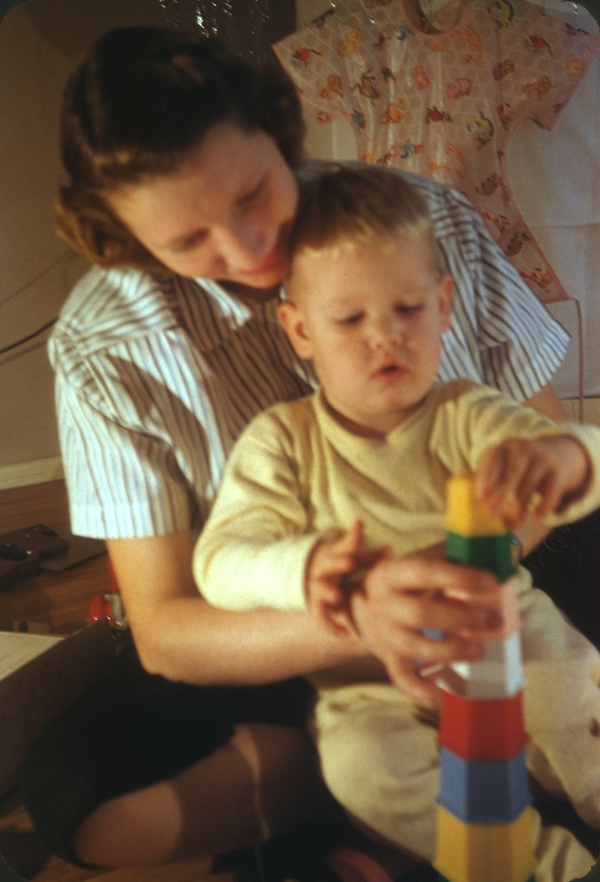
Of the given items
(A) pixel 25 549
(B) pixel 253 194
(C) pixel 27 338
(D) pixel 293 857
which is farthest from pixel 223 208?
(D) pixel 293 857

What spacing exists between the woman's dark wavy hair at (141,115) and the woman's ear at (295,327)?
0.23ft

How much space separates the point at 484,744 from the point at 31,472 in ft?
0.96

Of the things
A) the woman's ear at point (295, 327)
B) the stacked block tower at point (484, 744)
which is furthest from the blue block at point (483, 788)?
the woman's ear at point (295, 327)

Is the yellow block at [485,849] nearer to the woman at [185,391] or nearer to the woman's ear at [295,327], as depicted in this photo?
the woman at [185,391]

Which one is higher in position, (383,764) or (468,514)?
(468,514)

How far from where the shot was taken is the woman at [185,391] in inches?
13.0

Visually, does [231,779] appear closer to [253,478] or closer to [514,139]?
[253,478]

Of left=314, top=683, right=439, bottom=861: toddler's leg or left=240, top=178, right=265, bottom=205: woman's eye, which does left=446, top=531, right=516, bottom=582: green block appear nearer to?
left=314, top=683, right=439, bottom=861: toddler's leg

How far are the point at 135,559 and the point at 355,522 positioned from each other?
14 cm

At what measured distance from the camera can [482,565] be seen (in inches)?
13.0

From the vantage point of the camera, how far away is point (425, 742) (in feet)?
1.17

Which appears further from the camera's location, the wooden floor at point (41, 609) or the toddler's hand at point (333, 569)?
the wooden floor at point (41, 609)

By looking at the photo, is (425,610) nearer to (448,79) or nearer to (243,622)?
(243,622)

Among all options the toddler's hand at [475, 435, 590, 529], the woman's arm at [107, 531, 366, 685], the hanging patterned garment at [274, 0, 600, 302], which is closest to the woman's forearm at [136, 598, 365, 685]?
the woman's arm at [107, 531, 366, 685]
